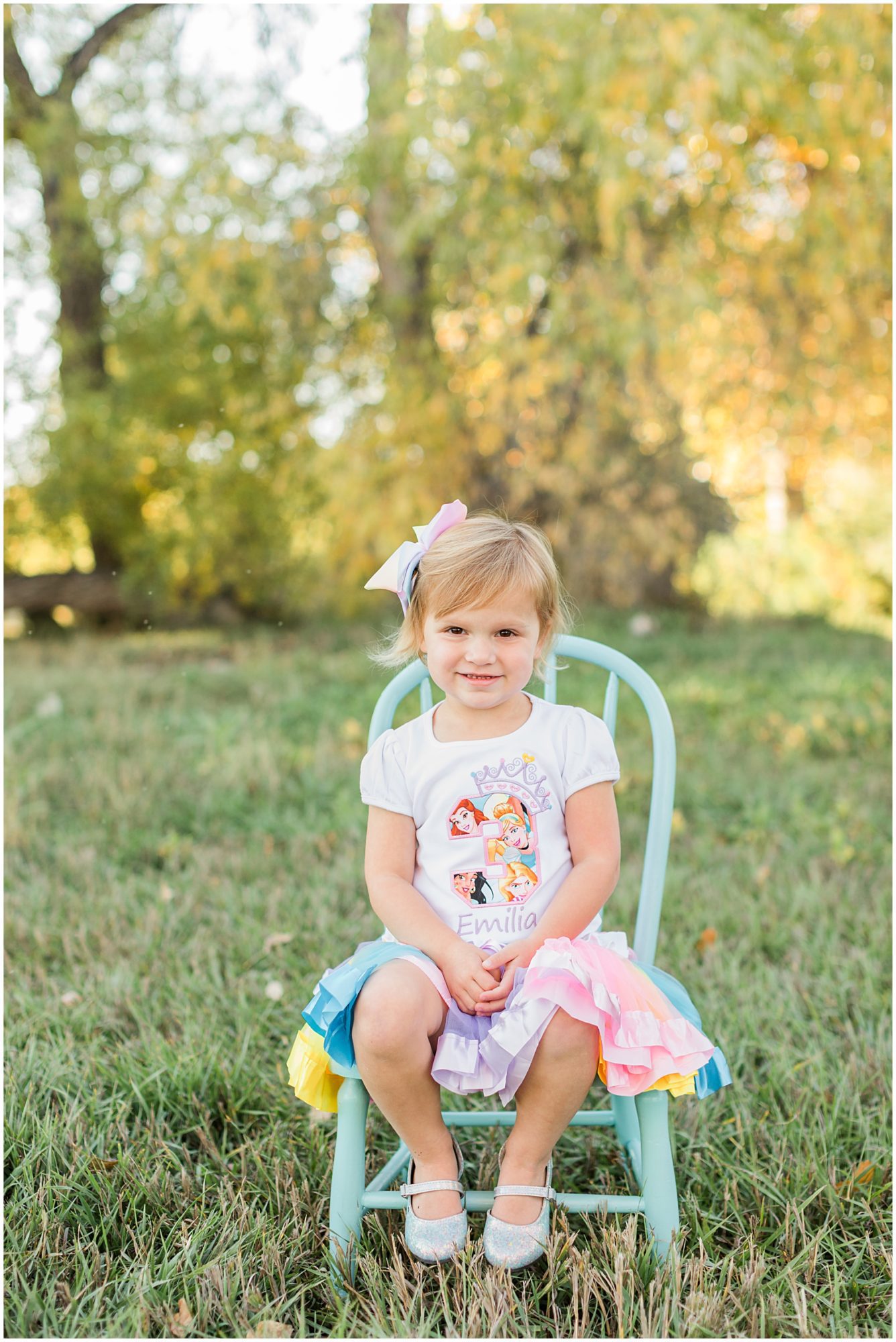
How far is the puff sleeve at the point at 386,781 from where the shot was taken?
62.4 inches

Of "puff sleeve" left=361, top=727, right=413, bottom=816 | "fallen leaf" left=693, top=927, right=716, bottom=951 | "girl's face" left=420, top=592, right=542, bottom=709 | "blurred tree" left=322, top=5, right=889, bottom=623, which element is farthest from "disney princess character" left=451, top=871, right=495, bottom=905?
"blurred tree" left=322, top=5, right=889, bottom=623

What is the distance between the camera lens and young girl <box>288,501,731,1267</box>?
4.53ft

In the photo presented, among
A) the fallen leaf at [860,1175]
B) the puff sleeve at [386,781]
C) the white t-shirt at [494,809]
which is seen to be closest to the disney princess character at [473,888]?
the white t-shirt at [494,809]

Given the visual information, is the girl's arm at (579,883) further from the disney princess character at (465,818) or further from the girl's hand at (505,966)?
the disney princess character at (465,818)

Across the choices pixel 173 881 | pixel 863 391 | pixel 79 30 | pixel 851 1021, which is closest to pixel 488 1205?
pixel 851 1021

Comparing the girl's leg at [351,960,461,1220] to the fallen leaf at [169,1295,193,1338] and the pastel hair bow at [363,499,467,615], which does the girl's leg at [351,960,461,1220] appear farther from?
the pastel hair bow at [363,499,467,615]

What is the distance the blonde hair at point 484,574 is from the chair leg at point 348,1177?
0.69 metres

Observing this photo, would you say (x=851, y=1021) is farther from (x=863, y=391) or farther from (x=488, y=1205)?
(x=863, y=391)

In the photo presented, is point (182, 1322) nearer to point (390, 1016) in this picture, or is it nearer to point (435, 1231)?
point (435, 1231)

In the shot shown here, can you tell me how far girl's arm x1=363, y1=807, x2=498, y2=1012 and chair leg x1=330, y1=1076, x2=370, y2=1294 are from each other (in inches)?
8.0

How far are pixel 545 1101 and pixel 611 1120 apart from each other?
15.0 inches

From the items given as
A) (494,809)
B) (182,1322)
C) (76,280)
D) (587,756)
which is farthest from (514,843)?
(76,280)

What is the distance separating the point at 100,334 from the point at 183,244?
2053 mm

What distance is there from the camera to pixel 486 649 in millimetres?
1540
